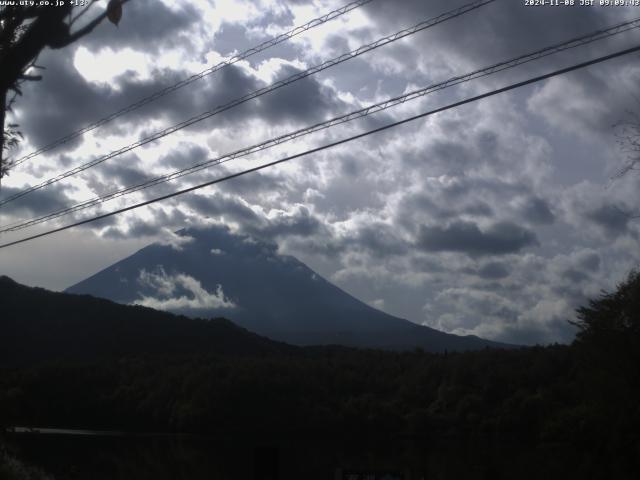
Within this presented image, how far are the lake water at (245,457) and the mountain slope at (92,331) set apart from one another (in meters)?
22.7

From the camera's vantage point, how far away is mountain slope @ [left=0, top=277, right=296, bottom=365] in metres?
98.8

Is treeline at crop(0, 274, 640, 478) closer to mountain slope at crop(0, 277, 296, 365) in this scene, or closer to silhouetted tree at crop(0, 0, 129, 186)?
mountain slope at crop(0, 277, 296, 365)

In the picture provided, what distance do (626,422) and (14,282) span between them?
8874 cm

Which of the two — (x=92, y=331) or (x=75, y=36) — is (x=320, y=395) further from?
(x=75, y=36)

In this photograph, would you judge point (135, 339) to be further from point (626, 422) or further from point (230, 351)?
point (626, 422)

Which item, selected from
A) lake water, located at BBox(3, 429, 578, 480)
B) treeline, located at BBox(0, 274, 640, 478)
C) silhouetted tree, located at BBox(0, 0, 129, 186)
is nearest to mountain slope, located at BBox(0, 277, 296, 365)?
treeline, located at BBox(0, 274, 640, 478)

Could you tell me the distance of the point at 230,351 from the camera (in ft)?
375

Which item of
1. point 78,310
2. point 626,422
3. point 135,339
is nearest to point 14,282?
point 78,310

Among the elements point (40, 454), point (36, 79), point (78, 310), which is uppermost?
point (78, 310)

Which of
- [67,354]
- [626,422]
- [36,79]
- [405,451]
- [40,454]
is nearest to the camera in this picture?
[36,79]

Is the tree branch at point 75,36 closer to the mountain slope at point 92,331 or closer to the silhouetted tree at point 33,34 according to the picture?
the silhouetted tree at point 33,34

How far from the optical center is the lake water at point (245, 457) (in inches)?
1642

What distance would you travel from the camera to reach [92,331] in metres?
108

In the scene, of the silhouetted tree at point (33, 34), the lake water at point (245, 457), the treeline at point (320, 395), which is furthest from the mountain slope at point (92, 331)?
the silhouetted tree at point (33, 34)
